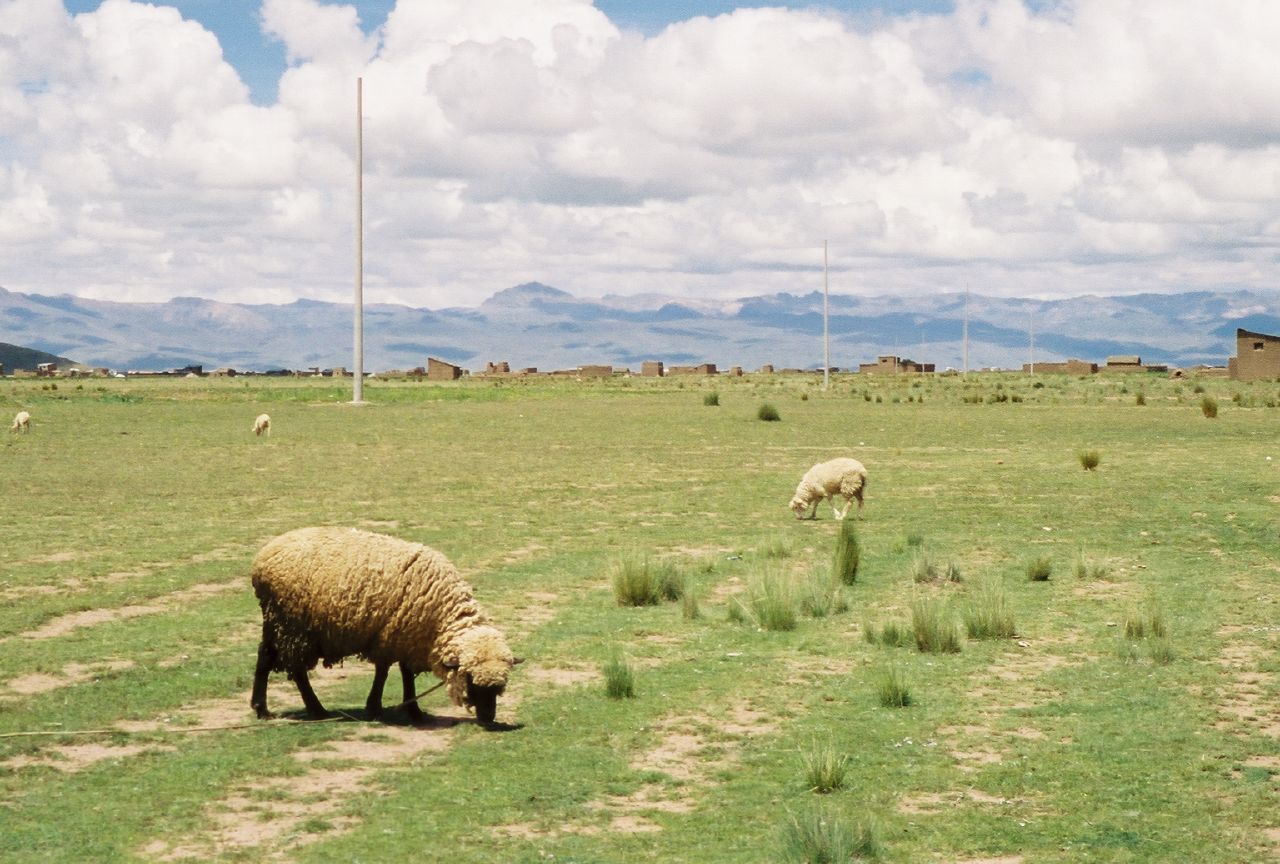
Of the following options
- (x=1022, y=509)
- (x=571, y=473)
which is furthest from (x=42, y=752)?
(x=571, y=473)

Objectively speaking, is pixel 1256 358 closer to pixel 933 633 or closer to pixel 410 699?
pixel 933 633

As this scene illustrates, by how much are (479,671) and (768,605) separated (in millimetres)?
4983

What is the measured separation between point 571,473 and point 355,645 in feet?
67.8

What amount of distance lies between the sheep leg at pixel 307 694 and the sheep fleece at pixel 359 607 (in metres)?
0.07

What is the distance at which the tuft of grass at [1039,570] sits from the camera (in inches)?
712

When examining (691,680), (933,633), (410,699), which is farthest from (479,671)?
(933,633)

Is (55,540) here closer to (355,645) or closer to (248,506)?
(248,506)

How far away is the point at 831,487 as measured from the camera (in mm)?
24453

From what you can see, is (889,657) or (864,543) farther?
(864,543)

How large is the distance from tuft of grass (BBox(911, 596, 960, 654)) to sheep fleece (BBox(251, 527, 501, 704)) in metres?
4.79

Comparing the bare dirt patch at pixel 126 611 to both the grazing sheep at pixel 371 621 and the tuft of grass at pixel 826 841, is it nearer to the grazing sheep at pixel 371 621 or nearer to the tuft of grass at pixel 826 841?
the grazing sheep at pixel 371 621

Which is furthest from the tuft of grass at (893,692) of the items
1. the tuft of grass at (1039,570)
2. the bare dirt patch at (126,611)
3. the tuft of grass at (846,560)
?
the bare dirt patch at (126,611)

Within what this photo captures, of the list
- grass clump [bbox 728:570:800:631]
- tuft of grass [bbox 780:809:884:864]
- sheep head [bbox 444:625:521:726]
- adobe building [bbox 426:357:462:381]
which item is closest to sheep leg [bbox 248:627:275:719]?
sheep head [bbox 444:625:521:726]

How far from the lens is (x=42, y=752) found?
1050 centimetres
